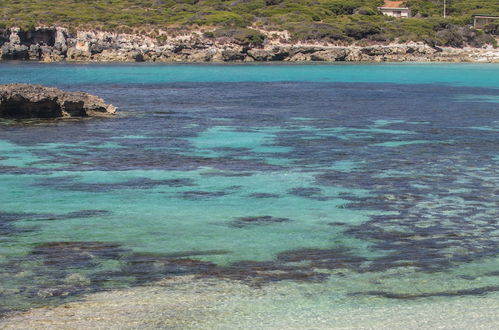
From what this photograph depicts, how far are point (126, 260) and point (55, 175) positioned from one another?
7418mm

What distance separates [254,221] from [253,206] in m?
1.22

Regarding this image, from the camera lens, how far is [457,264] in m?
10.8

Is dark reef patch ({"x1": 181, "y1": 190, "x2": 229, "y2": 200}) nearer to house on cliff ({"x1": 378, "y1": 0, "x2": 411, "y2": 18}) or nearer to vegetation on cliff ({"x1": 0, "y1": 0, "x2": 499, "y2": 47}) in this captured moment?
vegetation on cliff ({"x1": 0, "y1": 0, "x2": 499, "y2": 47})

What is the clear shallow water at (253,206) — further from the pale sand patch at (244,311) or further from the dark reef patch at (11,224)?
the pale sand patch at (244,311)

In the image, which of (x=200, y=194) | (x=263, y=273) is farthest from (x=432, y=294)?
(x=200, y=194)

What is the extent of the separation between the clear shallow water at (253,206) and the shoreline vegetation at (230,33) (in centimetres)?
7467

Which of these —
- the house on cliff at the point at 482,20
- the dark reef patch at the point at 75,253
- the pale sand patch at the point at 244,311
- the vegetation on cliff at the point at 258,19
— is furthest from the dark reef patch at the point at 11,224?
the house on cliff at the point at 482,20

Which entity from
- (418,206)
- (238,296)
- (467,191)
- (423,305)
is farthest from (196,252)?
(467,191)

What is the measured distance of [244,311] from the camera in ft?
29.1

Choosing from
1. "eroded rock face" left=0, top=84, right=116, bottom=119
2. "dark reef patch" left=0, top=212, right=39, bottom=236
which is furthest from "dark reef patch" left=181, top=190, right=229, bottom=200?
"eroded rock face" left=0, top=84, right=116, bottom=119

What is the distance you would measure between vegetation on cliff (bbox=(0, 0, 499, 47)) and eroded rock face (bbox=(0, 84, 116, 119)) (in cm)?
7665

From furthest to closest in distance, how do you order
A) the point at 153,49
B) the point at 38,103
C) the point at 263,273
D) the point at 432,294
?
1. the point at 153,49
2. the point at 38,103
3. the point at 263,273
4. the point at 432,294

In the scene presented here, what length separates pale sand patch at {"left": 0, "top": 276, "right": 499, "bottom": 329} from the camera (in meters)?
8.38

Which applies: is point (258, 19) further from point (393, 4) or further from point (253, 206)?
point (253, 206)
